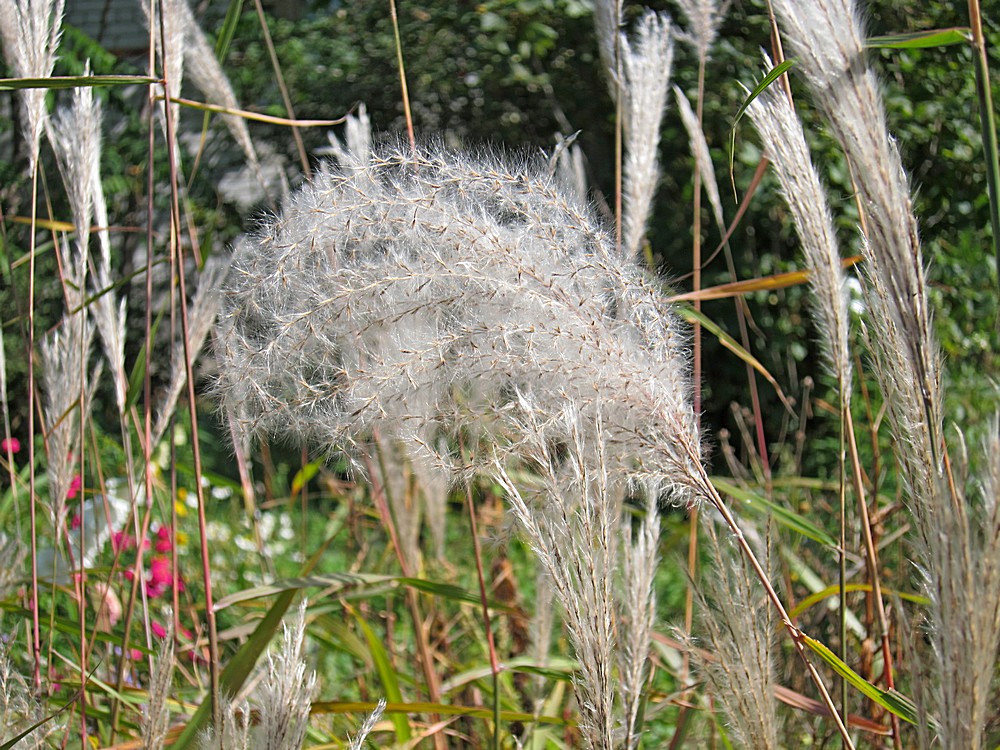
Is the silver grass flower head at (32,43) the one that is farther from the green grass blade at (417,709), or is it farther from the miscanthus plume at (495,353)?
the green grass blade at (417,709)

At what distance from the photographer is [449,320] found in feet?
3.31

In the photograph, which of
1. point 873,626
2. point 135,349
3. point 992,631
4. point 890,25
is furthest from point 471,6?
point 992,631

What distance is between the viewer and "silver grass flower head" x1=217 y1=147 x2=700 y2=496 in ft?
3.03

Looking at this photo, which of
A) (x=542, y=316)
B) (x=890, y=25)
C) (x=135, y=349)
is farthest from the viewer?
(x=135, y=349)

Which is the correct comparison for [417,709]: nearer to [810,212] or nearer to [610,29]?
[810,212]

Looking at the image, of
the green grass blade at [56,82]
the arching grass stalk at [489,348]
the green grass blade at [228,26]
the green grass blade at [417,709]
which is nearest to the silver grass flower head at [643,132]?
the arching grass stalk at [489,348]

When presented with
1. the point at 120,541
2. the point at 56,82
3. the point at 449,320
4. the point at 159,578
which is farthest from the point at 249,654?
the point at 159,578

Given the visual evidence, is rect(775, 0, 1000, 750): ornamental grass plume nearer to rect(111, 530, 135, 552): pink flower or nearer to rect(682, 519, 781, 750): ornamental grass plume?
rect(682, 519, 781, 750): ornamental grass plume

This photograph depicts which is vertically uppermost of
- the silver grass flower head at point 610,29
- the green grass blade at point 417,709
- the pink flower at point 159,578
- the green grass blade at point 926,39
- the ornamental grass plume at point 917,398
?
the silver grass flower head at point 610,29

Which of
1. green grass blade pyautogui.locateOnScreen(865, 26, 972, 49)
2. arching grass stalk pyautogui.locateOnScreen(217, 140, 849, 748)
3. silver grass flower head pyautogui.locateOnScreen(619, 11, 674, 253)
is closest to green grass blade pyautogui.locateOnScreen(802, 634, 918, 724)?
arching grass stalk pyautogui.locateOnScreen(217, 140, 849, 748)

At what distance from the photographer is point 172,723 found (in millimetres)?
1628

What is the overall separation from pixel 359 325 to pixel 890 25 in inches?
164

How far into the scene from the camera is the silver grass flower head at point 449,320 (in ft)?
3.03

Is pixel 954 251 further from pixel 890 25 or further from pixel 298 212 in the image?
pixel 298 212
